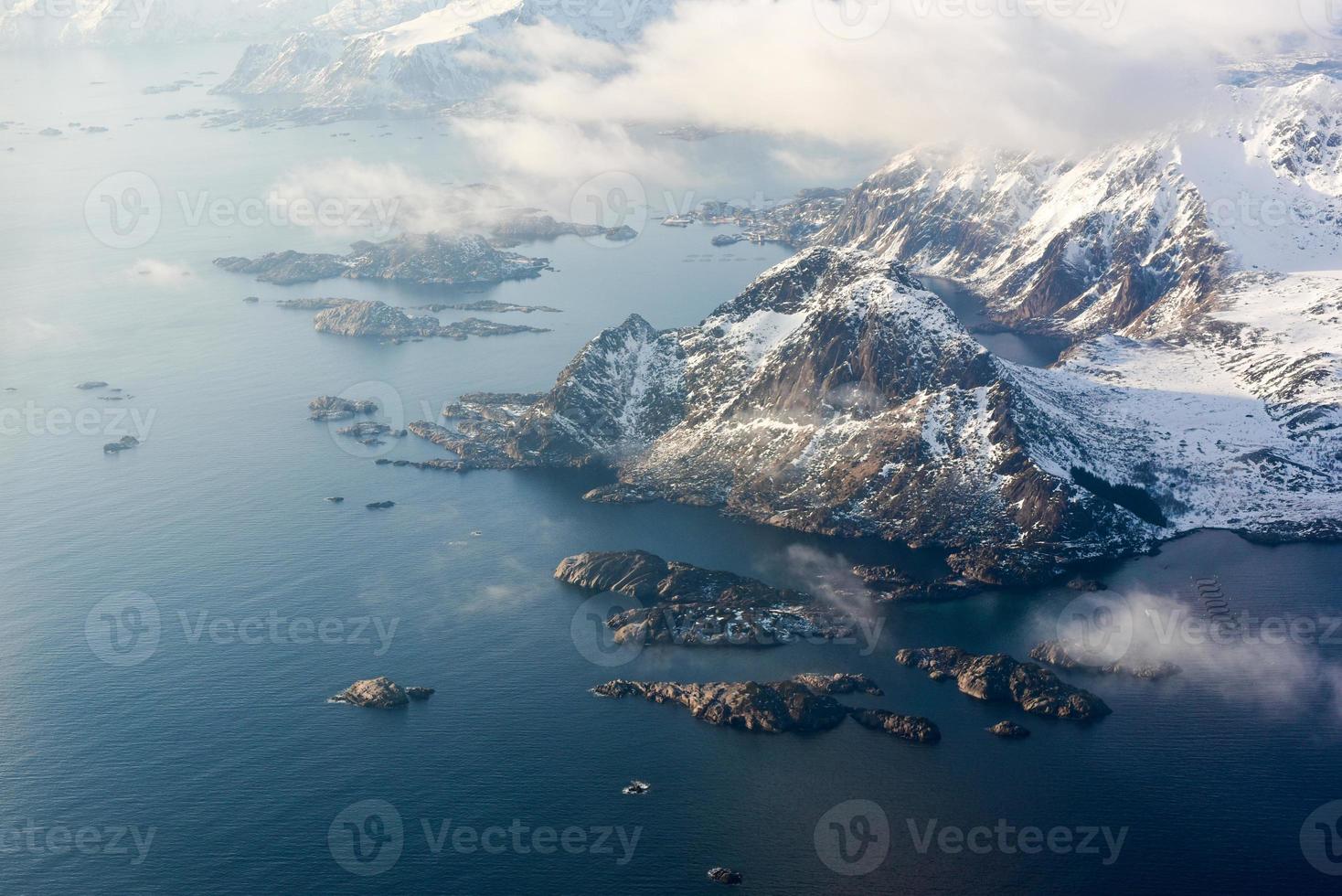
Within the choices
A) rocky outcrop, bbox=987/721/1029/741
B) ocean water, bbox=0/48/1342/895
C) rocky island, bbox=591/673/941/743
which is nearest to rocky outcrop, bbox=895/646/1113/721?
ocean water, bbox=0/48/1342/895

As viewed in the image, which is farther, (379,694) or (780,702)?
(379,694)

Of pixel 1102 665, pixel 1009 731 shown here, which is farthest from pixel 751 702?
pixel 1102 665

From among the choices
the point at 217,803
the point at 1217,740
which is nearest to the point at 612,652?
the point at 217,803

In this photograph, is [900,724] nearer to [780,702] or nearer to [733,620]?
[780,702]

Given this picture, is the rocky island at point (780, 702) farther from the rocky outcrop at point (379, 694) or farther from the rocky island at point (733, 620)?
the rocky outcrop at point (379, 694)

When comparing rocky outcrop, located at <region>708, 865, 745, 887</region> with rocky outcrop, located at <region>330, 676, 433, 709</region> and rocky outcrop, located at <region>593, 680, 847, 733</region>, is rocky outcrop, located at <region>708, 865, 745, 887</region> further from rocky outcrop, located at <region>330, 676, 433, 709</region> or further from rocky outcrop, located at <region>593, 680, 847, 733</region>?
rocky outcrop, located at <region>330, 676, 433, 709</region>

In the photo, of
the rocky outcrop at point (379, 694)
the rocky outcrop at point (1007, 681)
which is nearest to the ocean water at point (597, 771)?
the rocky outcrop at point (1007, 681)
